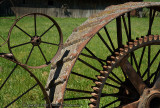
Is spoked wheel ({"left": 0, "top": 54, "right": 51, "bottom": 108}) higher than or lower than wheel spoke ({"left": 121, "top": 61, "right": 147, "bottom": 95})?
lower

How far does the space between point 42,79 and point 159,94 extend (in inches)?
118

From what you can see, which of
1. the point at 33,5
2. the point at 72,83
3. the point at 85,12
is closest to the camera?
the point at 72,83

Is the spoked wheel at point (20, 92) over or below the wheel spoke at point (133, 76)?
below

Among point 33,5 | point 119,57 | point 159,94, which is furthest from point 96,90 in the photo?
point 33,5

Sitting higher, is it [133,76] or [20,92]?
[133,76]

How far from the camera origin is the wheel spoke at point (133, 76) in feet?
7.90

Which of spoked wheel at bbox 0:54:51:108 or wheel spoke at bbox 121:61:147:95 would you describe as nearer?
wheel spoke at bbox 121:61:147:95

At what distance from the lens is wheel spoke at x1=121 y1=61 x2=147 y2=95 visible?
241 centimetres

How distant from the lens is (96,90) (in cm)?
220

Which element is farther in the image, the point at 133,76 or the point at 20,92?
the point at 20,92

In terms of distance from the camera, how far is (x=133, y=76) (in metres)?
2.45

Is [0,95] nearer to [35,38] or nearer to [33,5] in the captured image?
[35,38]

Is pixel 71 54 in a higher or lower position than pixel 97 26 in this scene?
lower

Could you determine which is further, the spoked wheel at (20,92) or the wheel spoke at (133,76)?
the spoked wheel at (20,92)
